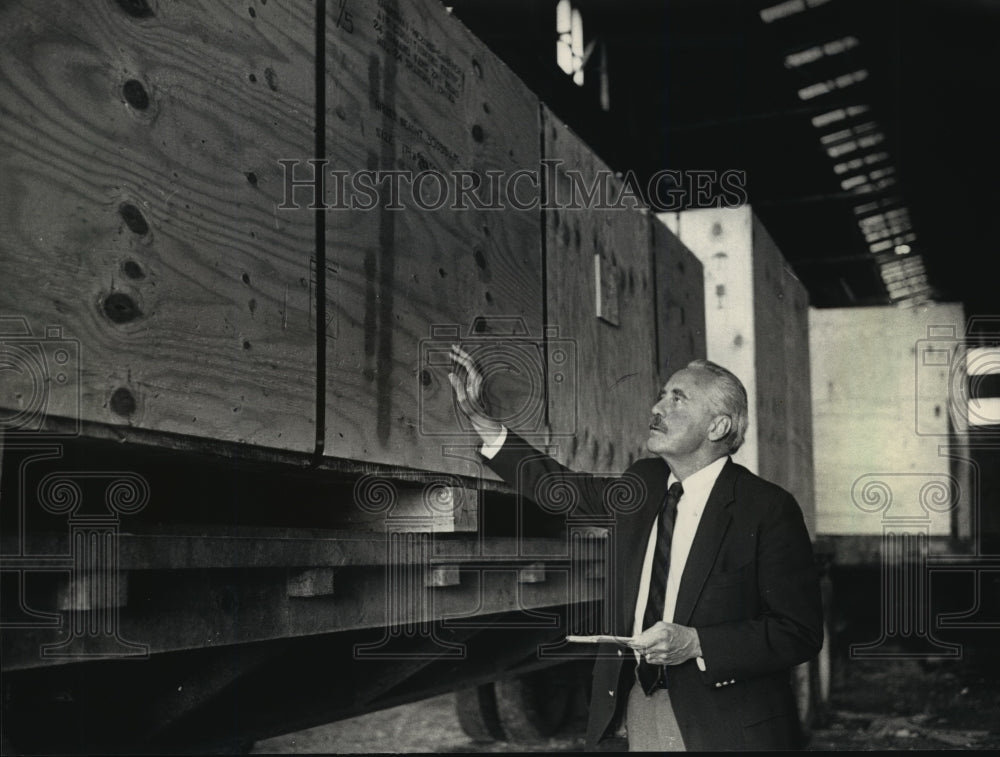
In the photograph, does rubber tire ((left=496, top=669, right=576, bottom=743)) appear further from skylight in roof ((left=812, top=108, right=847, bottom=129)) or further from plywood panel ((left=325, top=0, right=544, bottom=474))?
skylight in roof ((left=812, top=108, right=847, bottom=129))

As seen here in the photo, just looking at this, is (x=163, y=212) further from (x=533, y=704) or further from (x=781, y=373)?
(x=781, y=373)

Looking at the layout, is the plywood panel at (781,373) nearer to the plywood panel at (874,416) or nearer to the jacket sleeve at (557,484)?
the plywood panel at (874,416)

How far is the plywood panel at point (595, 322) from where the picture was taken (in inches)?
168

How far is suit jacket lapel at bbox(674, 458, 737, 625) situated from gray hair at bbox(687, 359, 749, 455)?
19 cm

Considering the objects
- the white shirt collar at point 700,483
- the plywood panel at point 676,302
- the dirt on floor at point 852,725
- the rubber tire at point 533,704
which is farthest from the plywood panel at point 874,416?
the white shirt collar at point 700,483

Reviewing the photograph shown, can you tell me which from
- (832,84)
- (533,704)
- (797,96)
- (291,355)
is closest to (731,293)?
(533,704)

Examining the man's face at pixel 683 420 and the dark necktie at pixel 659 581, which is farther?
the man's face at pixel 683 420

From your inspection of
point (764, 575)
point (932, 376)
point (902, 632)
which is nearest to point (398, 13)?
point (764, 575)

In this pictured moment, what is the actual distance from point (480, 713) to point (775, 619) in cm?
520

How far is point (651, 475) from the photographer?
347 centimetres

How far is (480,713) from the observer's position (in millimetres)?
7906

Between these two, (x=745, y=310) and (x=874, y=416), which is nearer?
(x=745, y=310)

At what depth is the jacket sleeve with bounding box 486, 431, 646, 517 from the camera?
3516 mm

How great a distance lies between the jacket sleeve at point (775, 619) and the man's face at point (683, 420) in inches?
10.9
